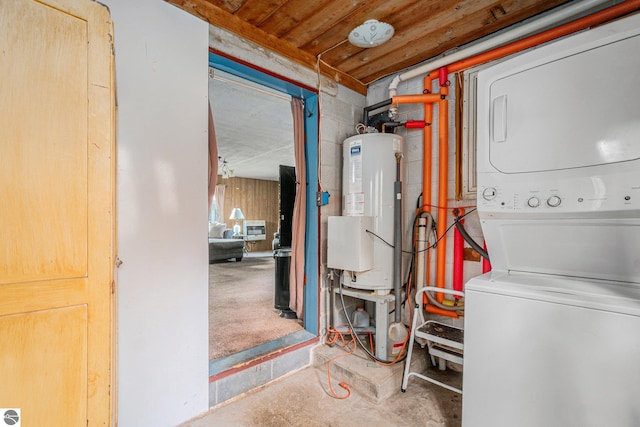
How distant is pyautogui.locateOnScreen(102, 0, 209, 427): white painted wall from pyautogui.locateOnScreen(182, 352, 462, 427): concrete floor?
23 centimetres

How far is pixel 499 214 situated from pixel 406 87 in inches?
59.2

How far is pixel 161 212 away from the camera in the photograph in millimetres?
1525

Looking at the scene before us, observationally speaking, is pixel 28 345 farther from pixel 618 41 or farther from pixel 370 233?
pixel 618 41

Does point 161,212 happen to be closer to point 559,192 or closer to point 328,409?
point 328,409

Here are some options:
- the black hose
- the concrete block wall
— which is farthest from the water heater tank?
the black hose

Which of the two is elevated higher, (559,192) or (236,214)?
(559,192)

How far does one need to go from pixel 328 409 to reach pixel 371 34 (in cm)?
235

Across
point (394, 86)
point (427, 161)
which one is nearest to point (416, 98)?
point (394, 86)

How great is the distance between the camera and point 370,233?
2148 millimetres

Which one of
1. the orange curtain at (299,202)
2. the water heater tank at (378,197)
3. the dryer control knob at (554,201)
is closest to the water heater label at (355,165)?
the water heater tank at (378,197)

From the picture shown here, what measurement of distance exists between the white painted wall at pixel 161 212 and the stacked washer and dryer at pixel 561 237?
1.43 meters

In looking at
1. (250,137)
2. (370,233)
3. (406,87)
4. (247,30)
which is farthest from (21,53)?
(250,137)

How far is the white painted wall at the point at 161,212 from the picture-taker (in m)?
1.41

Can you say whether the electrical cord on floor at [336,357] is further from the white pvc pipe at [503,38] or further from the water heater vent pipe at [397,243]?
the white pvc pipe at [503,38]
